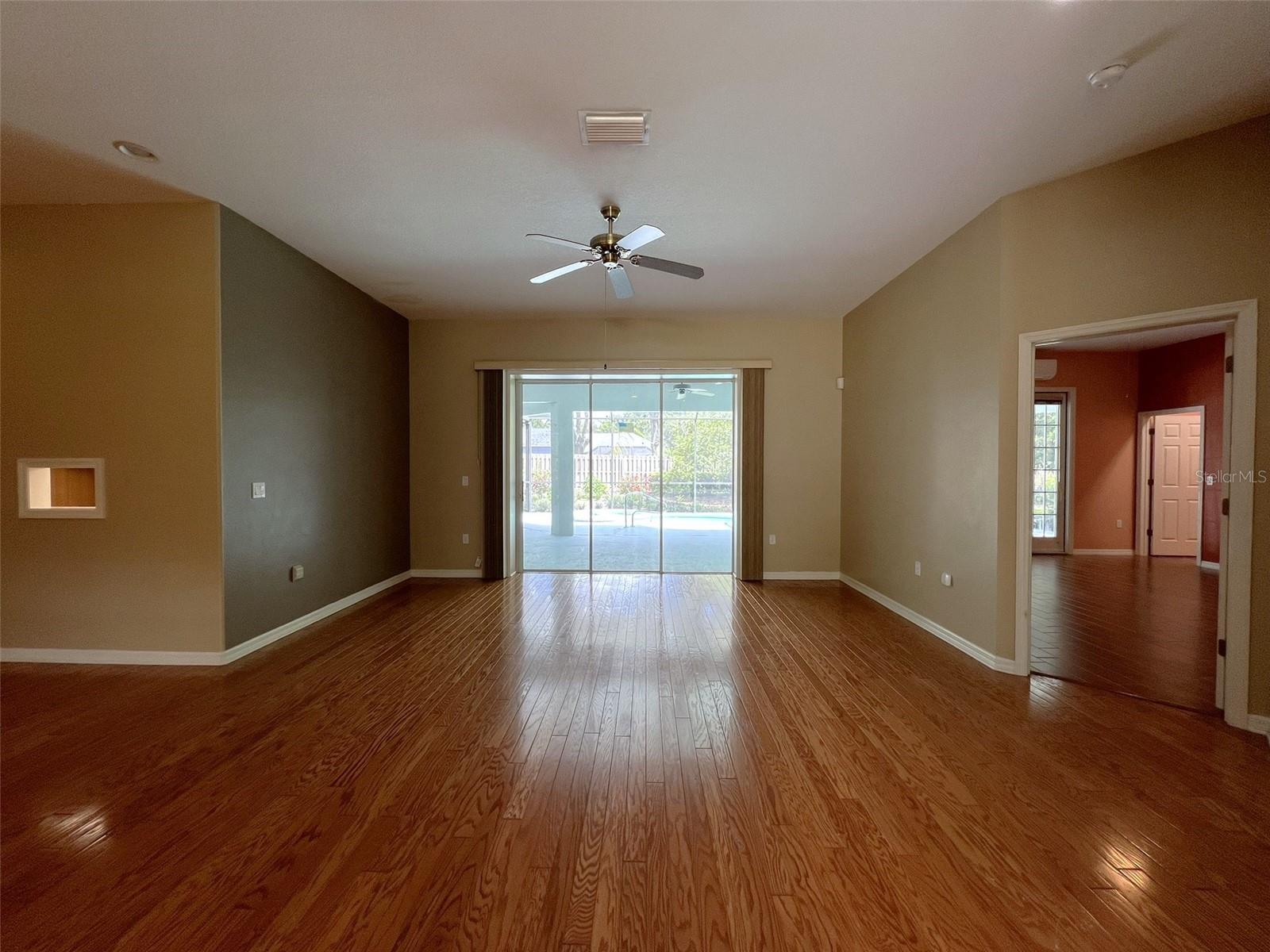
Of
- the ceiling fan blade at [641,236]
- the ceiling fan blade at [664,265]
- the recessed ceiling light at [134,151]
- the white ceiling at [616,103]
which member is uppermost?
the recessed ceiling light at [134,151]

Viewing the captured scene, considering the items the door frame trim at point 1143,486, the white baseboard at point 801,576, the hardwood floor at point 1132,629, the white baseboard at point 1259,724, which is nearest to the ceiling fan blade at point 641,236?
the hardwood floor at point 1132,629

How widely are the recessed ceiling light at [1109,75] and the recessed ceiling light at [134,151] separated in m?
4.63

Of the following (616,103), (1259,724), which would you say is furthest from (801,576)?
(616,103)

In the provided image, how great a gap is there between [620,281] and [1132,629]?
4.86 meters

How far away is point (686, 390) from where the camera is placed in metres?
6.59

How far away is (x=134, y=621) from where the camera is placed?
Answer: 139 inches

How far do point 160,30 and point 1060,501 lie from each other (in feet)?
33.6

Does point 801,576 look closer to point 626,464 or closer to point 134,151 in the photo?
point 626,464

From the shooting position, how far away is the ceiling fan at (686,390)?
21.6ft

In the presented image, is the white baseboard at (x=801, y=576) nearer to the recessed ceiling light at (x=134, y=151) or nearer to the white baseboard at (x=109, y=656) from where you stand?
the white baseboard at (x=109, y=656)

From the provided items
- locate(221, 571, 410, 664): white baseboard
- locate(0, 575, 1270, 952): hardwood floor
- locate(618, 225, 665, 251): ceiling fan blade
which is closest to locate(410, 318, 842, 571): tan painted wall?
locate(221, 571, 410, 664): white baseboard

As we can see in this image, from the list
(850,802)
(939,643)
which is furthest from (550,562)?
(850,802)

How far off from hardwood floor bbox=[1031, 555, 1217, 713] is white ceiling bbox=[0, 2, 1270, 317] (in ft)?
10.0

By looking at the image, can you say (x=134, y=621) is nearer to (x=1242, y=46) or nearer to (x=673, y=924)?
(x=673, y=924)
